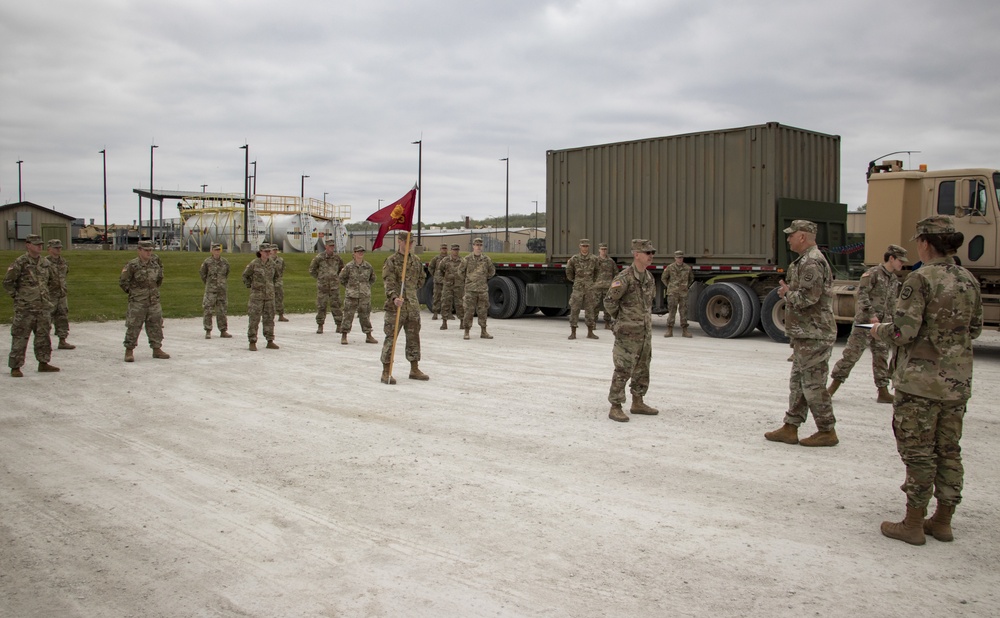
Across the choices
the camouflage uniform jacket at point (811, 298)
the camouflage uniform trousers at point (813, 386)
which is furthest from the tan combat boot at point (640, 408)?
the camouflage uniform jacket at point (811, 298)

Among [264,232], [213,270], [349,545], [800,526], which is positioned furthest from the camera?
[264,232]

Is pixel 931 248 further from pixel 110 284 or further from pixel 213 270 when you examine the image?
pixel 110 284

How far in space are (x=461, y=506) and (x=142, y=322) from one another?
8398 mm

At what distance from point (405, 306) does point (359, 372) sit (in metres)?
1.28

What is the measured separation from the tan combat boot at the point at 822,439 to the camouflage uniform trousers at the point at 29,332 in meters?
9.39

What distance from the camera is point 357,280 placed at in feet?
47.6

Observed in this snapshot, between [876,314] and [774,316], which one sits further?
[774,316]

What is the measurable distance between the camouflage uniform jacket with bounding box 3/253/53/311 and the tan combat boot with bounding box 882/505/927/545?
10.4 metres

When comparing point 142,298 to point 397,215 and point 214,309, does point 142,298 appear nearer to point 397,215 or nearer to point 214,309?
point 214,309

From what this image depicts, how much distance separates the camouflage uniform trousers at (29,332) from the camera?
1010 centimetres

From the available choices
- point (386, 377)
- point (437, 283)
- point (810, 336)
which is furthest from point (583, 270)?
point (810, 336)

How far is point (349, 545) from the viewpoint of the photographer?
4.34 m

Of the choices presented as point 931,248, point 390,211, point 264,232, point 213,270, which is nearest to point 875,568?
point 931,248

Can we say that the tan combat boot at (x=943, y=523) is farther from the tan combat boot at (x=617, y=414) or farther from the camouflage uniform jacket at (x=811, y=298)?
the tan combat boot at (x=617, y=414)
